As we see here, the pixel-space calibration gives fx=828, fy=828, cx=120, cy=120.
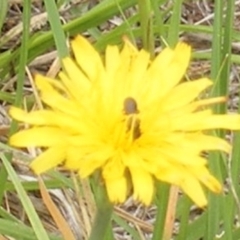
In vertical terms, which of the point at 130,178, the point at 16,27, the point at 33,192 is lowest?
the point at 33,192

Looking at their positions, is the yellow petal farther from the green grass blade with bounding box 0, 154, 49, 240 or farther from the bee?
the green grass blade with bounding box 0, 154, 49, 240

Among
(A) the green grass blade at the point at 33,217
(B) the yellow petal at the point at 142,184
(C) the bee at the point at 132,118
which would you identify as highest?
(C) the bee at the point at 132,118

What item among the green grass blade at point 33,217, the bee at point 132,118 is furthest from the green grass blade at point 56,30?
the bee at point 132,118

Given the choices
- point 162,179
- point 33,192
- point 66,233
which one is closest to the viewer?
point 162,179

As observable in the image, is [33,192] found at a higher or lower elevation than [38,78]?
lower

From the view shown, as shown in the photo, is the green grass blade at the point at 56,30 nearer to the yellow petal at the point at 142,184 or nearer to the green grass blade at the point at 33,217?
the green grass blade at the point at 33,217

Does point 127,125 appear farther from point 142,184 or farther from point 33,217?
point 33,217

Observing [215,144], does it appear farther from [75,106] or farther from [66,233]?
[66,233]

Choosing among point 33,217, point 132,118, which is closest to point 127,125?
point 132,118

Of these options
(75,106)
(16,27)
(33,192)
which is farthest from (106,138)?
(16,27)
